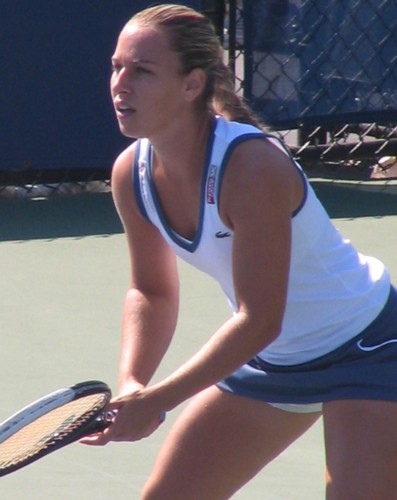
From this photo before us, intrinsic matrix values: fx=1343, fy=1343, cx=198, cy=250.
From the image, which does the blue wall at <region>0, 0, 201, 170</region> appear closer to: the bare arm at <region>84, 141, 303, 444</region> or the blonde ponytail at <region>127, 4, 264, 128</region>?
the blonde ponytail at <region>127, 4, 264, 128</region>

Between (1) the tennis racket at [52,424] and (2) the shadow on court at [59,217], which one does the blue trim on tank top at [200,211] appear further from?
(2) the shadow on court at [59,217]

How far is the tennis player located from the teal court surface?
0.81 m

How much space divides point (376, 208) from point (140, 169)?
4373mm

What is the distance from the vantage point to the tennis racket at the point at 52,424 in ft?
7.38

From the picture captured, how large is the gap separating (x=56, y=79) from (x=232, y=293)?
443 cm

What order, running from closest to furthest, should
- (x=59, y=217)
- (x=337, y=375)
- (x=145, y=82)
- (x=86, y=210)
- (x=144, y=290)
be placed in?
(x=145, y=82)
(x=337, y=375)
(x=144, y=290)
(x=59, y=217)
(x=86, y=210)

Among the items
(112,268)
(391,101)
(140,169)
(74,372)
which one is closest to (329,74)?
(391,101)

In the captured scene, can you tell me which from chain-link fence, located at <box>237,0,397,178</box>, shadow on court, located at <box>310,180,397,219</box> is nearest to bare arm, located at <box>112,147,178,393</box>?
shadow on court, located at <box>310,180,397,219</box>

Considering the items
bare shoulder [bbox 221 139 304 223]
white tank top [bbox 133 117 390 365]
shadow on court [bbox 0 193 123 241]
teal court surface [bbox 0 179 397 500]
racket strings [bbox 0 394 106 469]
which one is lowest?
shadow on court [bbox 0 193 123 241]

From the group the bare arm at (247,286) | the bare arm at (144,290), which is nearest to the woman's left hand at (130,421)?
the bare arm at (247,286)

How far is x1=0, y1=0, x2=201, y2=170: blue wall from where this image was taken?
265 inches

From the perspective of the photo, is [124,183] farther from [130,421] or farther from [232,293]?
[130,421]

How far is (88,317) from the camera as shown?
16.3 ft

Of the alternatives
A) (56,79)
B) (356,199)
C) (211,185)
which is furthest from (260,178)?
(356,199)
